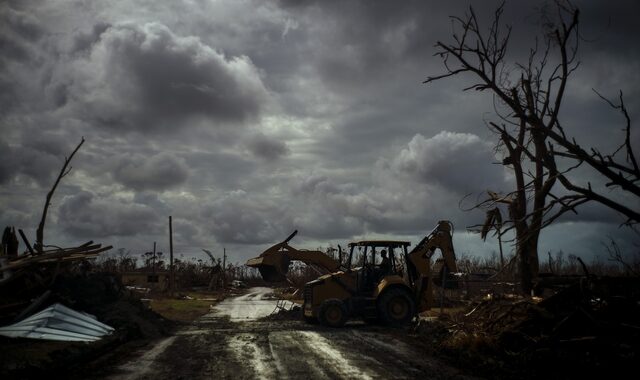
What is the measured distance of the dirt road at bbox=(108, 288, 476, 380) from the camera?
7.97 m

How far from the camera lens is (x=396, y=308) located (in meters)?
15.6

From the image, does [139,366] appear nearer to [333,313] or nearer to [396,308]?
[333,313]

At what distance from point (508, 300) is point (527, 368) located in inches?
112

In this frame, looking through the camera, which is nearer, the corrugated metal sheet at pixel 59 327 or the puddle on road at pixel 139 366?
the puddle on road at pixel 139 366

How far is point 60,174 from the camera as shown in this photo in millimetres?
20719

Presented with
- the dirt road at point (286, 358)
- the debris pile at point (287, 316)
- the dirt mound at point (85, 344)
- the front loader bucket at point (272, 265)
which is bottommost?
the debris pile at point (287, 316)

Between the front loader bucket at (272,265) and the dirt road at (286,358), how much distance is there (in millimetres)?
4231

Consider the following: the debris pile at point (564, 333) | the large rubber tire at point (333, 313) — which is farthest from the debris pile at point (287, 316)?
the debris pile at point (564, 333)

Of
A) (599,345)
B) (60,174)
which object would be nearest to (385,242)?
(599,345)

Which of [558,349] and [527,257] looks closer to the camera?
[558,349]

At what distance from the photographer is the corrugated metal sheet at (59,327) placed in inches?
416

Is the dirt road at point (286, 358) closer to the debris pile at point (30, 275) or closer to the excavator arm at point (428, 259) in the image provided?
the excavator arm at point (428, 259)

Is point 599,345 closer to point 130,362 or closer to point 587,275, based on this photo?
point 587,275

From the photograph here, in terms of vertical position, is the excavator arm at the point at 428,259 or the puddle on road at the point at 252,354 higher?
the excavator arm at the point at 428,259
